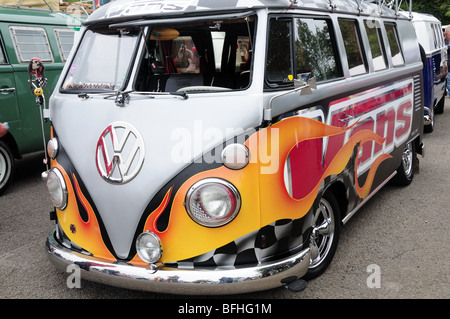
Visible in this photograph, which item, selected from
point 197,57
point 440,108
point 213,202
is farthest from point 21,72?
point 440,108

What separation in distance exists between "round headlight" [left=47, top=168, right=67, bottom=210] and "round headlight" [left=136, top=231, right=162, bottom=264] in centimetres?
68

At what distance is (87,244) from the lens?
10.6 feet

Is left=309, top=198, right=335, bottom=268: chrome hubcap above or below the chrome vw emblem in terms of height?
below

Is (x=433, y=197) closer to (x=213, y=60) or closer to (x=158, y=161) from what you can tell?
(x=213, y=60)

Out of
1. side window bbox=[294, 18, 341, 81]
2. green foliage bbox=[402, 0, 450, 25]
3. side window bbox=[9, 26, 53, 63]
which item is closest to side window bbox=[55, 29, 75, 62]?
side window bbox=[9, 26, 53, 63]

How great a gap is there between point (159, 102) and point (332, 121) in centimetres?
130

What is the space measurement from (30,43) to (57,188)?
421 cm

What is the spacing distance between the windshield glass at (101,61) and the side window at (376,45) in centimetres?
230

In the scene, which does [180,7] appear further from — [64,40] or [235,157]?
[64,40]

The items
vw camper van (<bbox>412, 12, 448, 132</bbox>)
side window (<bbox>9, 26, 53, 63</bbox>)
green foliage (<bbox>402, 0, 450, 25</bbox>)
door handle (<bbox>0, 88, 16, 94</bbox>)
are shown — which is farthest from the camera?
green foliage (<bbox>402, 0, 450, 25</bbox>)

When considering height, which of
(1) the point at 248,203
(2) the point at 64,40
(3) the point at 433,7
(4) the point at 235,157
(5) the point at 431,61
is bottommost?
(3) the point at 433,7

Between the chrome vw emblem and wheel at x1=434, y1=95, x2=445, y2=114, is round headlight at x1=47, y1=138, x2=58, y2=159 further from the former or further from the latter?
wheel at x1=434, y1=95, x2=445, y2=114

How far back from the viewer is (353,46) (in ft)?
13.9

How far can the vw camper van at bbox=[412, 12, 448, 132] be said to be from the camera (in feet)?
28.2
